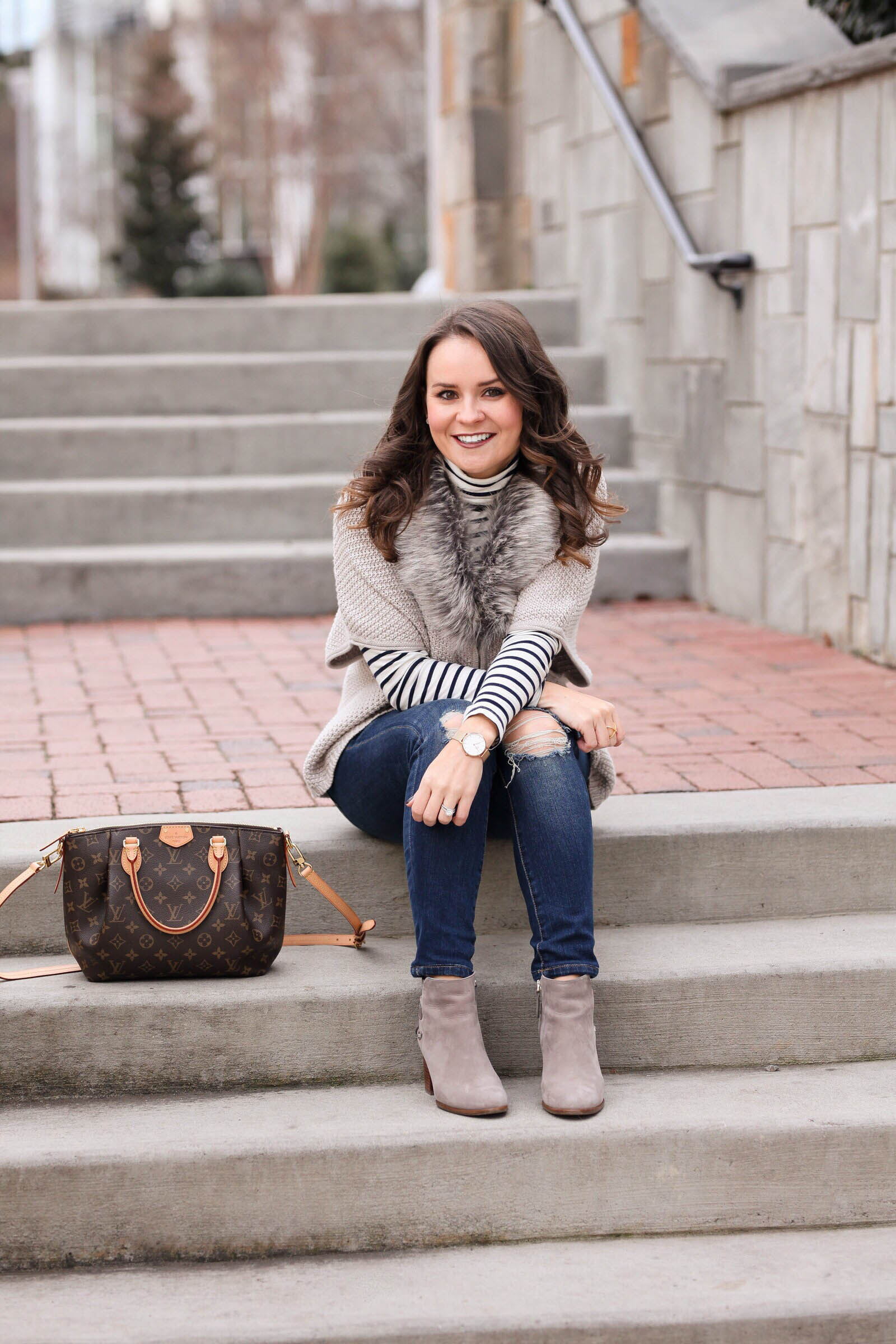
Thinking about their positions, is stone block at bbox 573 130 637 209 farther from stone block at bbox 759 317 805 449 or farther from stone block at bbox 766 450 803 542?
stone block at bbox 766 450 803 542

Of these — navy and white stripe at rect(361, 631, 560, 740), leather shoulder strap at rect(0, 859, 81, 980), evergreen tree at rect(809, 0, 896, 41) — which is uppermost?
evergreen tree at rect(809, 0, 896, 41)

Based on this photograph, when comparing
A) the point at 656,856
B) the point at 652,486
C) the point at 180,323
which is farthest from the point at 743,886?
the point at 180,323

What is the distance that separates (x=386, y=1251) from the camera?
256 cm

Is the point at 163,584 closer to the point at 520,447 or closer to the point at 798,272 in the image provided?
the point at 798,272

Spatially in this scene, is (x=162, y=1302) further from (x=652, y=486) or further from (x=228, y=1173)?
(x=652, y=486)

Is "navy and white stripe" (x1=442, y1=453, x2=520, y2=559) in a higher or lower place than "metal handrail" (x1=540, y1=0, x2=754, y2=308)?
lower

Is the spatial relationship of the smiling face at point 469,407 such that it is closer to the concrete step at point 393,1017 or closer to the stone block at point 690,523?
the concrete step at point 393,1017

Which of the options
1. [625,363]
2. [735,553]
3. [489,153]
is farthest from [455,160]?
[735,553]

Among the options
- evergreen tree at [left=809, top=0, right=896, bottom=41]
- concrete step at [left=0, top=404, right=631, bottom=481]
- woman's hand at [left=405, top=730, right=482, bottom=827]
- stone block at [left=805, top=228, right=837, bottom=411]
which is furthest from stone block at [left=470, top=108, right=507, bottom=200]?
woman's hand at [left=405, top=730, right=482, bottom=827]

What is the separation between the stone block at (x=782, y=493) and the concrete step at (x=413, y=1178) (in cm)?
294

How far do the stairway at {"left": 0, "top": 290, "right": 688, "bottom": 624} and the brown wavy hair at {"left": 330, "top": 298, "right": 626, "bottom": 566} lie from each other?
2.81 m

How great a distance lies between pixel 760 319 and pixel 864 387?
2.48 ft

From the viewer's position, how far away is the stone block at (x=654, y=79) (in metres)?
6.10

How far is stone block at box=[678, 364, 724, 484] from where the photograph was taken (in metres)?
5.81
